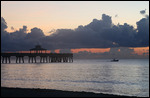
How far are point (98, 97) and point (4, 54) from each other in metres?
115

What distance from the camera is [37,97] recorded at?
18250mm

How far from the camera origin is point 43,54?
458 ft

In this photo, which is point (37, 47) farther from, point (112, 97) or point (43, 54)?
point (112, 97)

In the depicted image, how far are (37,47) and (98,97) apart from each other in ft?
412

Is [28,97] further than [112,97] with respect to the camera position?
No

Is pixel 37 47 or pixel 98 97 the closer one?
pixel 98 97

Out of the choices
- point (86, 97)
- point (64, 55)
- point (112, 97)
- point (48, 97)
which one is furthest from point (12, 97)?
point (64, 55)

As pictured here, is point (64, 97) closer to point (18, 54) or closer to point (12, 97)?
point (12, 97)

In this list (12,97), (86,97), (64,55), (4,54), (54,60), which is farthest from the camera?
(54,60)

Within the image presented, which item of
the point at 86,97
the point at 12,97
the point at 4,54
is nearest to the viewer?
the point at 12,97

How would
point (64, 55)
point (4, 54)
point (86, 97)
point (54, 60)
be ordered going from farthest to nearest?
point (54, 60) < point (64, 55) < point (4, 54) < point (86, 97)

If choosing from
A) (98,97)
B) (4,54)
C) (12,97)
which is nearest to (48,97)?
(12,97)

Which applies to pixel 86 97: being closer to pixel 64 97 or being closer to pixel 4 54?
pixel 64 97

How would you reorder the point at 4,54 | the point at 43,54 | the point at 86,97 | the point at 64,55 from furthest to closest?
the point at 64,55 → the point at 43,54 → the point at 4,54 → the point at 86,97
